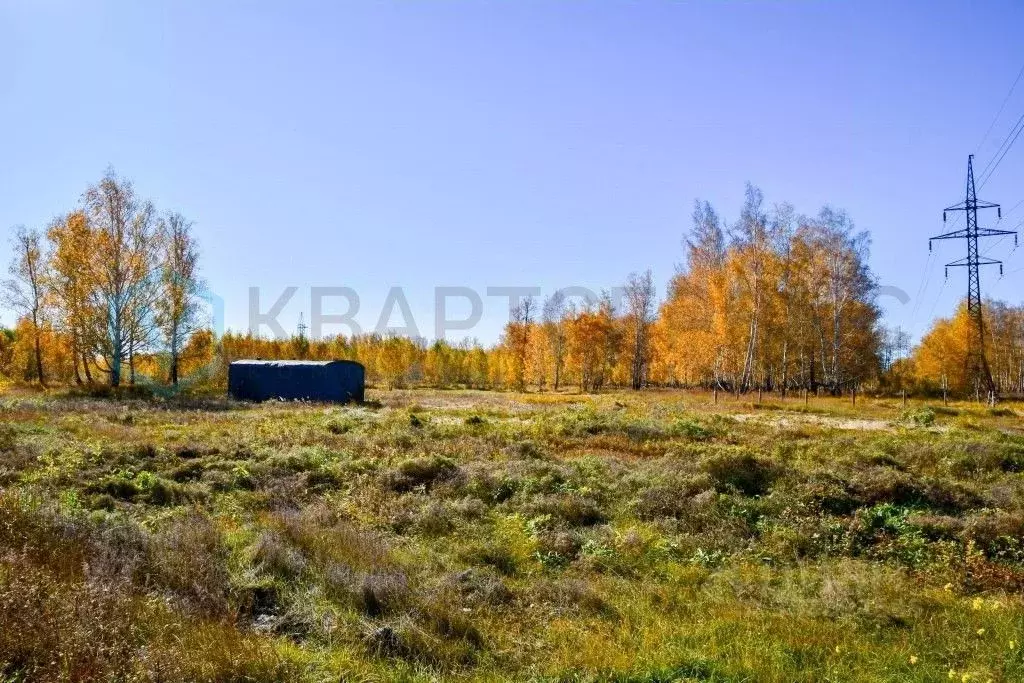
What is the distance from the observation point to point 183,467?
1242 cm

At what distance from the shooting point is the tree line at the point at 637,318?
34.6m

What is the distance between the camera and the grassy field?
4918 millimetres

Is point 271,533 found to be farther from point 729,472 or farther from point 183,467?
point 729,472

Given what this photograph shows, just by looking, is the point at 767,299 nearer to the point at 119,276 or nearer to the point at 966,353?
the point at 966,353

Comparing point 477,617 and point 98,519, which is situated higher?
point 98,519

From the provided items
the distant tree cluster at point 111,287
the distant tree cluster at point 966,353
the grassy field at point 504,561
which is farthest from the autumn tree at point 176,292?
the distant tree cluster at point 966,353

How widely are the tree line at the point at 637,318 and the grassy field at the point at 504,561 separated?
72.9 ft

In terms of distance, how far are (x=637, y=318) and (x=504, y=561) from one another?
169 ft

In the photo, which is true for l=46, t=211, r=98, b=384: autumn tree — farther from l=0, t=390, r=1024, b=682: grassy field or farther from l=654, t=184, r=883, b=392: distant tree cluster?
l=654, t=184, r=883, b=392: distant tree cluster

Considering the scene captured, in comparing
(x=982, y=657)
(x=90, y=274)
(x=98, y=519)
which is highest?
(x=90, y=274)

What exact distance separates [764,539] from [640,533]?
173cm

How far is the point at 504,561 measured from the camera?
800 cm

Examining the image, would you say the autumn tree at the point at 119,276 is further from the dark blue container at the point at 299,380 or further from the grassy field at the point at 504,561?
the grassy field at the point at 504,561

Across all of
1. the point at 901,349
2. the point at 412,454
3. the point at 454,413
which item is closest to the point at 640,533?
the point at 412,454
